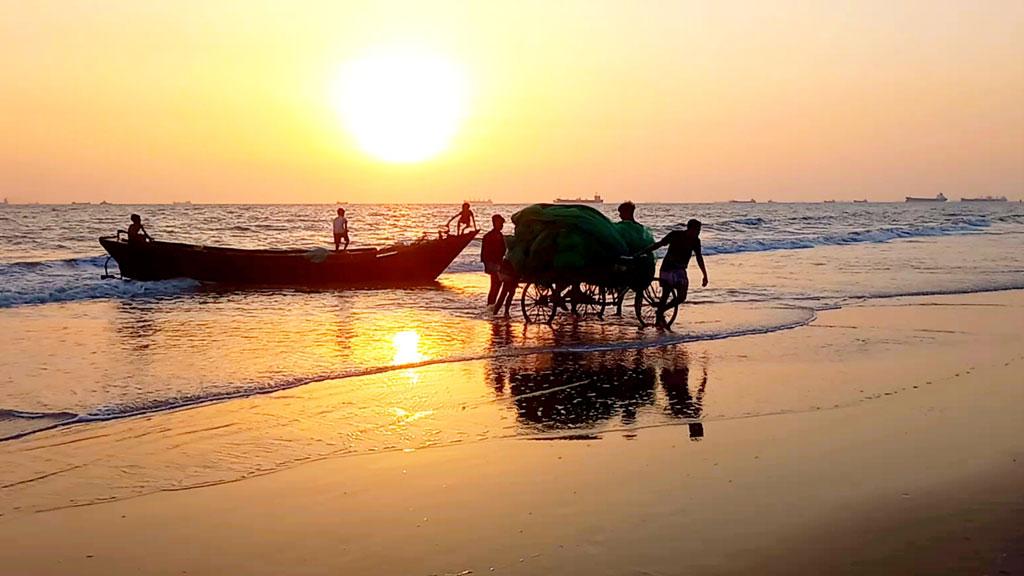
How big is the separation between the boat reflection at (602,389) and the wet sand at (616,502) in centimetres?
9

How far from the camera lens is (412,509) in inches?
250

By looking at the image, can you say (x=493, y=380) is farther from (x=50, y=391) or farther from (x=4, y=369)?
(x=4, y=369)

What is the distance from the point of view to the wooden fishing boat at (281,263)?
26719 mm

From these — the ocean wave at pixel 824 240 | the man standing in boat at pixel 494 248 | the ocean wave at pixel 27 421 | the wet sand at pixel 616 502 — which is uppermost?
the man standing in boat at pixel 494 248

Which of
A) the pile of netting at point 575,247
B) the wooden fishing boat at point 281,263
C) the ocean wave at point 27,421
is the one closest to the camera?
the ocean wave at point 27,421

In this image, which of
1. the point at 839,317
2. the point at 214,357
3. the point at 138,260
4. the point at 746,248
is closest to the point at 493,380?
the point at 214,357

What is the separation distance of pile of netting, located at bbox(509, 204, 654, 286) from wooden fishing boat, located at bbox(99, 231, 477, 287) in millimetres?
10555

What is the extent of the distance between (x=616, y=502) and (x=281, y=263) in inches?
846

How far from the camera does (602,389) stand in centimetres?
1091

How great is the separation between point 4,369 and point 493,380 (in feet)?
21.7

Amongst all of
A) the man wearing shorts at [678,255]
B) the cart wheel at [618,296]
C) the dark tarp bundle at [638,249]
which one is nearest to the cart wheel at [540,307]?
the cart wheel at [618,296]

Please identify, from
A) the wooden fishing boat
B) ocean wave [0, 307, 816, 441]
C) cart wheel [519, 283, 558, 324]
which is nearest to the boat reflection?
ocean wave [0, 307, 816, 441]

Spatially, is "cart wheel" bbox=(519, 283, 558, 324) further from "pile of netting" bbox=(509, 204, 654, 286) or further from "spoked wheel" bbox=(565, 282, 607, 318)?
"pile of netting" bbox=(509, 204, 654, 286)

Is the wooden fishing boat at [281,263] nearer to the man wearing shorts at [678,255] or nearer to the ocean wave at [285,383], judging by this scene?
the man wearing shorts at [678,255]
